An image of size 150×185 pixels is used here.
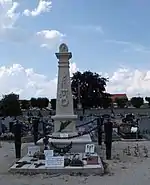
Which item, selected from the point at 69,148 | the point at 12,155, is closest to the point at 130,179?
the point at 69,148

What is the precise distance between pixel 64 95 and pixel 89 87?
70267 mm

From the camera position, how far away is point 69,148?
1295 cm

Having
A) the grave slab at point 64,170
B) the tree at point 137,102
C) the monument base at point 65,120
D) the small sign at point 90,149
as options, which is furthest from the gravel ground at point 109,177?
the tree at point 137,102

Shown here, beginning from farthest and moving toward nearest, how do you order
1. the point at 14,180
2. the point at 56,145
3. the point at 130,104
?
the point at 130,104 → the point at 56,145 → the point at 14,180

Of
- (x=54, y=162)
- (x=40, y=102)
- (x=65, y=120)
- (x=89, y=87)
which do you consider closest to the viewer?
(x=54, y=162)

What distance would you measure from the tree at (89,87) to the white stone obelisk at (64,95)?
218ft

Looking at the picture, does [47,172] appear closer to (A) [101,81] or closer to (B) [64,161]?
(B) [64,161]

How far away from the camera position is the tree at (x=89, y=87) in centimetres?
8394

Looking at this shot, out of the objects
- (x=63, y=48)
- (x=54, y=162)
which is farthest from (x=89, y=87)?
(x=54, y=162)

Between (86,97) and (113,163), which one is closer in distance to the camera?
(113,163)

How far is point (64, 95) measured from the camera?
A: 1589 cm

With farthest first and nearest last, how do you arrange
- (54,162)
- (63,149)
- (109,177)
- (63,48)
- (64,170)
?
(63,48) < (63,149) < (54,162) < (64,170) < (109,177)

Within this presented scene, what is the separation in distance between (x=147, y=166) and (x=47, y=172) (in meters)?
3.13

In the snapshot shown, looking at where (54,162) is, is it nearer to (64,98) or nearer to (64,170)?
(64,170)
